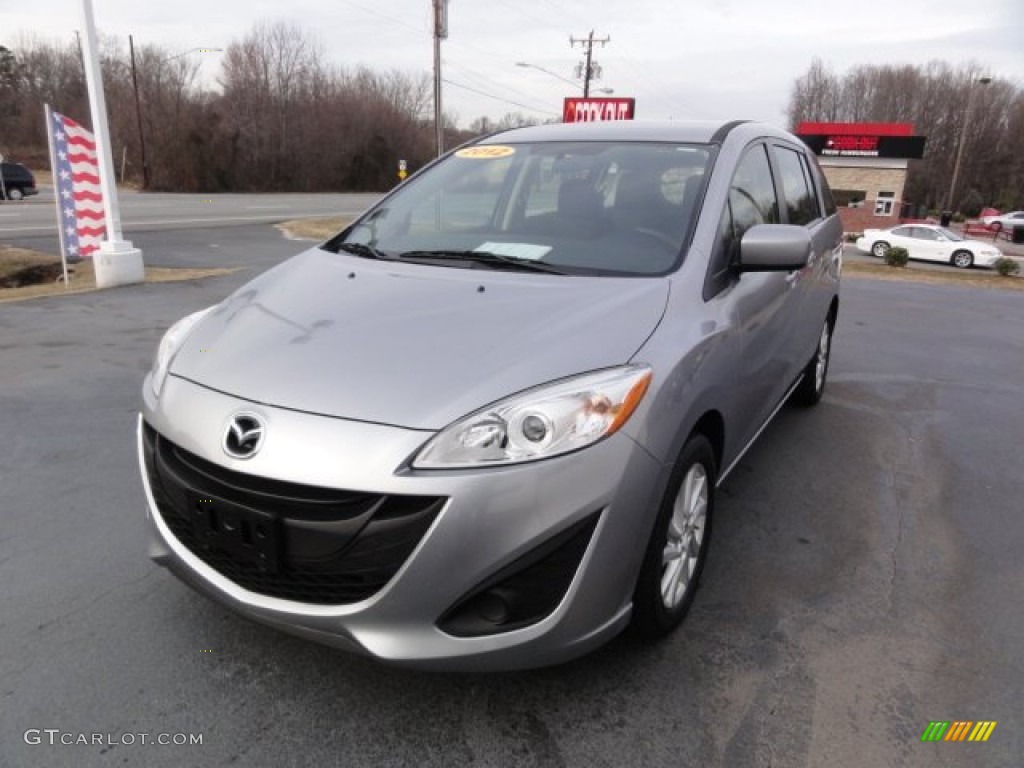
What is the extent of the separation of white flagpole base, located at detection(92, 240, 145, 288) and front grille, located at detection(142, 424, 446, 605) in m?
8.63

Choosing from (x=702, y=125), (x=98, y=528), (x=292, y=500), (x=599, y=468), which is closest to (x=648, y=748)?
(x=599, y=468)

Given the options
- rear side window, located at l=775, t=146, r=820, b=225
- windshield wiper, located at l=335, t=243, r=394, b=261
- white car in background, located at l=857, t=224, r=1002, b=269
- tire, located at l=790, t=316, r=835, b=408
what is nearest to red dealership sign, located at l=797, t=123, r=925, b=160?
white car in background, located at l=857, t=224, r=1002, b=269

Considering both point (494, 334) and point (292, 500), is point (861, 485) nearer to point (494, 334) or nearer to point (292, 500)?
point (494, 334)

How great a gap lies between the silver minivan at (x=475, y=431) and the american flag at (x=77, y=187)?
884 centimetres

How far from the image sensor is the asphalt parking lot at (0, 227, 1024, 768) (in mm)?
2100

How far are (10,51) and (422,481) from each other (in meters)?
89.0

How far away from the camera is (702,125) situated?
11.8 ft

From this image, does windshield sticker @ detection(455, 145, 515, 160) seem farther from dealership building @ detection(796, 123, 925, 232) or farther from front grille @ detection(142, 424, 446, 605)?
dealership building @ detection(796, 123, 925, 232)

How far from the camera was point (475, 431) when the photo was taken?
76.4 inches

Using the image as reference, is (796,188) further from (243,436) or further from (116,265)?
(116,265)

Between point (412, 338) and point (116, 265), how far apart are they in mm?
8838

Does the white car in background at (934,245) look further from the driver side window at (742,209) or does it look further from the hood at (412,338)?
the hood at (412,338)

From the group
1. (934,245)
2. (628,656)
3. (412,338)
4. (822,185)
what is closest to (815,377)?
(822,185)

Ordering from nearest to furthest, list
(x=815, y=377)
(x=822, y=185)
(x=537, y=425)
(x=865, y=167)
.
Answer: (x=537, y=425) → (x=815, y=377) → (x=822, y=185) → (x=865, y=167)
